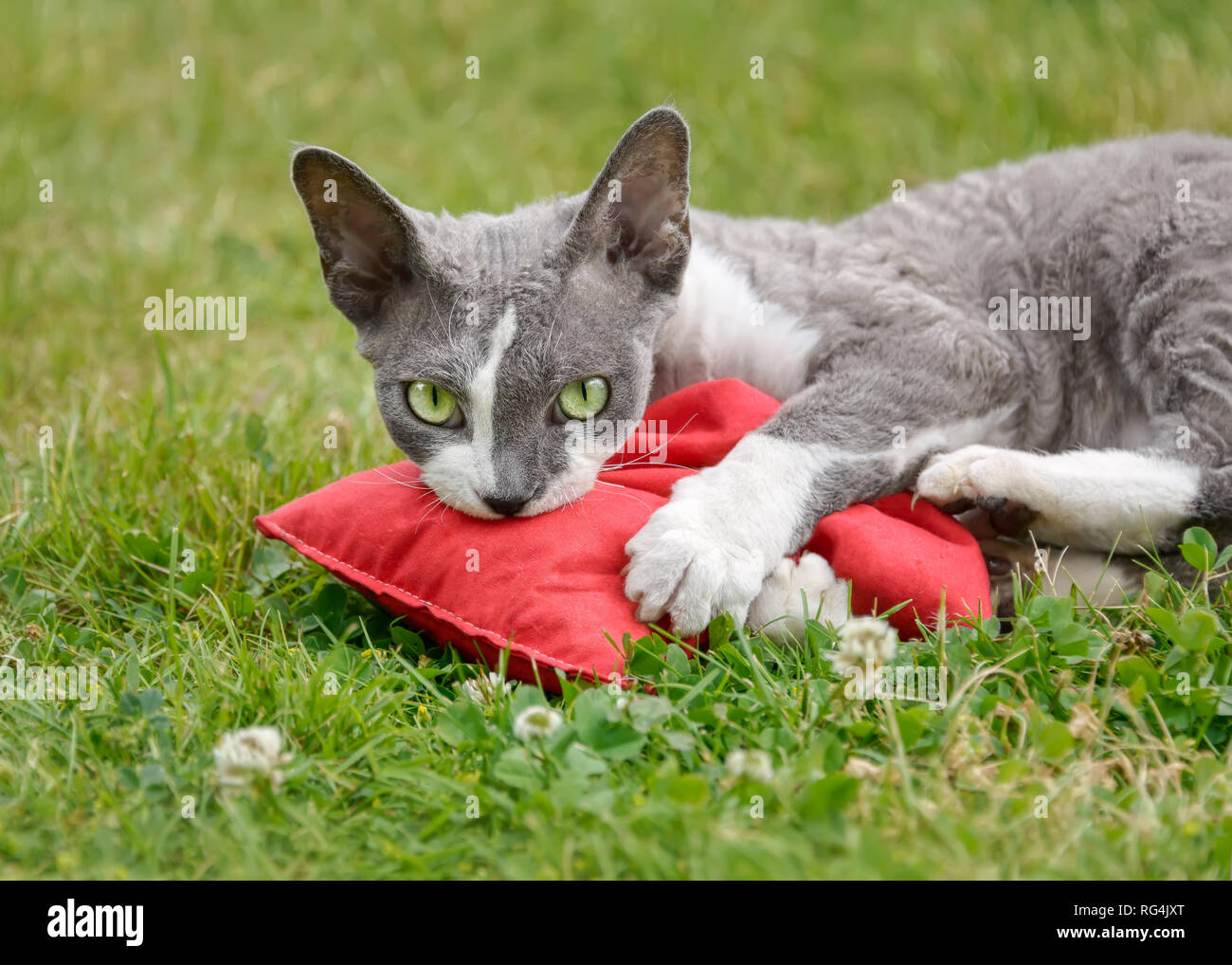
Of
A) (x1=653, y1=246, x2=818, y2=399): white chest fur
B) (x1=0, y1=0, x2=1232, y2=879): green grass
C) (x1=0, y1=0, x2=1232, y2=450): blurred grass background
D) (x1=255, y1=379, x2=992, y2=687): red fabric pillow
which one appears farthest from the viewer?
(x1=0, y1=0, x2=1232, y2=450): blurred grass background

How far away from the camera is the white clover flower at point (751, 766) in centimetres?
175

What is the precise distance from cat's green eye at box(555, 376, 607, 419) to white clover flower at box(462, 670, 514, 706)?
0.58m

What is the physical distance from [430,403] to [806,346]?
950mm

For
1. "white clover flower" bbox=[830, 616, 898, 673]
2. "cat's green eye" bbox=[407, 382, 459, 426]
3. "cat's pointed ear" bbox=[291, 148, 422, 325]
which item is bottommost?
"white clover flower" bbox=[830, 616, 898, 673]

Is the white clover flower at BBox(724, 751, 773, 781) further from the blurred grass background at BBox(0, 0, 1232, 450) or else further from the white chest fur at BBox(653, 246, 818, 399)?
the blurred grass background at BBox(0, 0, 1232, 450)

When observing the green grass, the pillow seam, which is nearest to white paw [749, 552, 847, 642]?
the green grass

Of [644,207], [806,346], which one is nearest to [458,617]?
[644,207]

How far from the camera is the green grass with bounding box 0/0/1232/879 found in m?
1.71

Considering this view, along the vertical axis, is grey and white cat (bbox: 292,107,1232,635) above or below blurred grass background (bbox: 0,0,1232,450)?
below

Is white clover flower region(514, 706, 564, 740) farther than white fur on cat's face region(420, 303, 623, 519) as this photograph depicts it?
No

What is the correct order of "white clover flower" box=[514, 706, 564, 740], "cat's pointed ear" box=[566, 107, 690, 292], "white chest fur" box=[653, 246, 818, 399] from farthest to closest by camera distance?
"white chest fur" box=[653, 246, 818, 399], "cat's pointed ear" box=[566, 107, 690, 292], "white clover flower" box=[514, 706, 564, 740]

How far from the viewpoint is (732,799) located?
1.72 m
